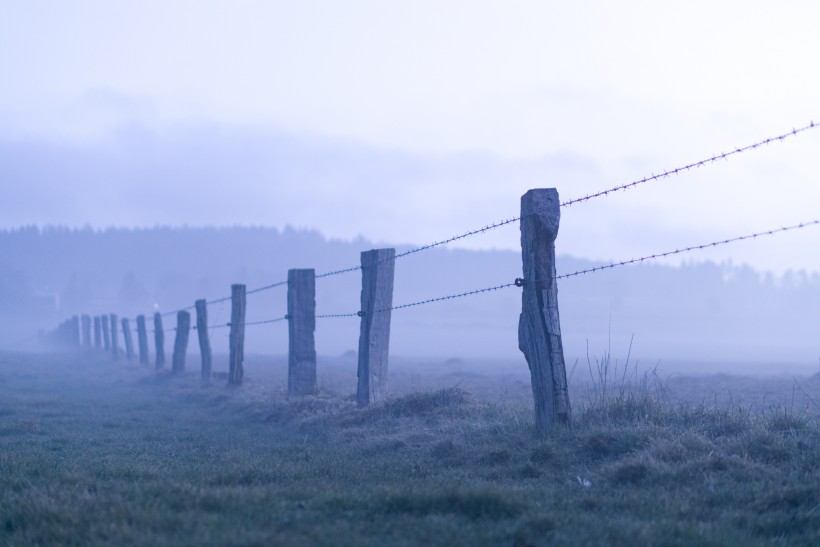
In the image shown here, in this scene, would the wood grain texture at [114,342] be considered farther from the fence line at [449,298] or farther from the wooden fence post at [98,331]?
the fence line at [449,298]

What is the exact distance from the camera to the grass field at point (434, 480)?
5.80m

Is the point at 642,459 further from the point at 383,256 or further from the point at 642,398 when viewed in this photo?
Result: the point at 383,256

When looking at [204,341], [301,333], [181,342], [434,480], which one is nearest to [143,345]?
[181,342]

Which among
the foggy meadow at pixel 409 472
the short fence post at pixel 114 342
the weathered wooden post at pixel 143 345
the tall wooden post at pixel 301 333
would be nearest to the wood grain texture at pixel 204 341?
the foggy meadow at pixel 409 472

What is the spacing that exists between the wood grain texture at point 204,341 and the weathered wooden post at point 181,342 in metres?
Answer: 1.92

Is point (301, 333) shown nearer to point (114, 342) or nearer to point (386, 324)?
point (386, 324)

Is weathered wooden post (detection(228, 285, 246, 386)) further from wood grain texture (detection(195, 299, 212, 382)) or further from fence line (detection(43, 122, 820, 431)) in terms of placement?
wood grain texture (detection(195, 299, 212, 382))

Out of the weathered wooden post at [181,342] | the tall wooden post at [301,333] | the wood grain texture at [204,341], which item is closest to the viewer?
the tall wooden post at [301,333]

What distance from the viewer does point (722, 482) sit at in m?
7.23

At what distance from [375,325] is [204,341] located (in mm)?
11869

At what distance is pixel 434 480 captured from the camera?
25.5ft

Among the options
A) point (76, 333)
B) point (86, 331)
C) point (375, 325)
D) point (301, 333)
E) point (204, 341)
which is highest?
point (375, 325)

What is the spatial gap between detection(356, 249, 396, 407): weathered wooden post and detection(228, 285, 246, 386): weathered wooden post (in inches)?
286

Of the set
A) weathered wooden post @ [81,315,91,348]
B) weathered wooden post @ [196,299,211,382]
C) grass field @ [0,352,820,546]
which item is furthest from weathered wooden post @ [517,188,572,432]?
weathered wooden post @ [81,315,91,348]
